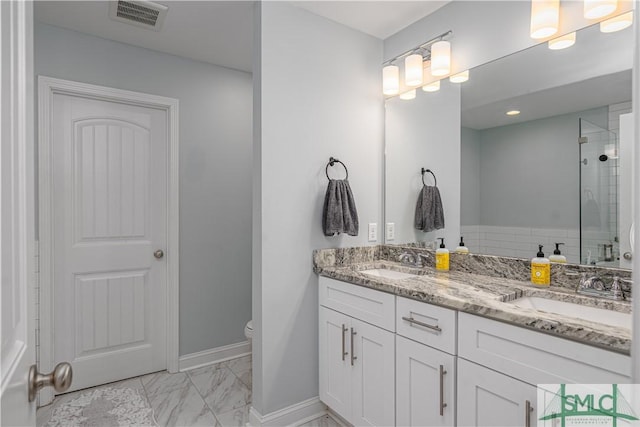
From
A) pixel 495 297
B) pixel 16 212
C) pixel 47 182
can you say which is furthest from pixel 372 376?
pixel 47 182

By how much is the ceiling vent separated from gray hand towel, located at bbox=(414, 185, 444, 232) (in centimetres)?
194

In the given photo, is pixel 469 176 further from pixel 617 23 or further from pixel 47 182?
pixel 47 182

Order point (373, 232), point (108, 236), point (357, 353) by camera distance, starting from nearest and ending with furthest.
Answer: point (357, 353) → point (373, 232) → point (108, 236)

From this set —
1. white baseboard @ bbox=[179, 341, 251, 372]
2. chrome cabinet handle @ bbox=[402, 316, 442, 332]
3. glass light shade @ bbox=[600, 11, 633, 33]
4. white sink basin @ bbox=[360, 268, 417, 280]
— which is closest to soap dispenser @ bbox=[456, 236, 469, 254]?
white sink basin @ bbox=[360, 268, 417, 280]

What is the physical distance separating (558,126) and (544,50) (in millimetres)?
374

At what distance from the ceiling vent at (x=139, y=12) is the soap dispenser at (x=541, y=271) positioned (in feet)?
8.05

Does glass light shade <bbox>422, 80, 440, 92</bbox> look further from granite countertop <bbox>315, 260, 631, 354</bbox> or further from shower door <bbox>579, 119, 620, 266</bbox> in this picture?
granite countertop <bbox>315, 260, 631, 354</bbox>

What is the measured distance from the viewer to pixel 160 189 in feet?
9.21

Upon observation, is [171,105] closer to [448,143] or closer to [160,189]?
[160,189]

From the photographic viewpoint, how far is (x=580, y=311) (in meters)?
1.45

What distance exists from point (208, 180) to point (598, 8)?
8.51 feet

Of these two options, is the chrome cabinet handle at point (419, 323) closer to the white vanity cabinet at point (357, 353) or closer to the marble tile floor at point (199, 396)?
the white vanity cabinet at point (357, 353)

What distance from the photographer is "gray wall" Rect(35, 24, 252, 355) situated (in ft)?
8.97

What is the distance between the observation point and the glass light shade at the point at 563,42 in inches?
64.9
